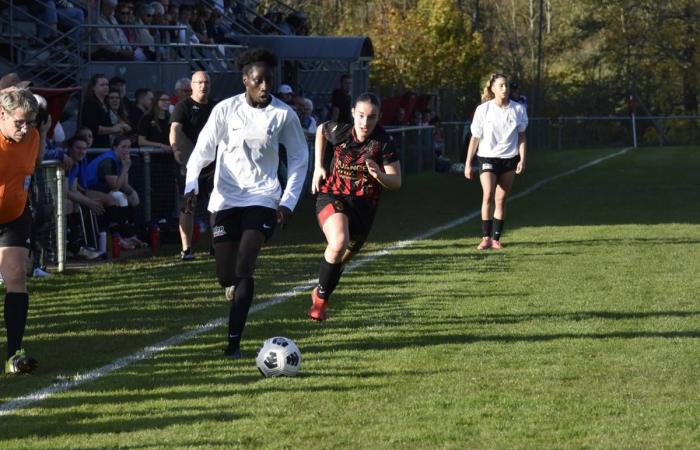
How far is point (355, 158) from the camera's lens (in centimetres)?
1089

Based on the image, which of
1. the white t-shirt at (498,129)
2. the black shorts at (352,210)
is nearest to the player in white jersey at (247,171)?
the black shorts at (352,210)

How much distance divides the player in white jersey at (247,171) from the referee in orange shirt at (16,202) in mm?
1072

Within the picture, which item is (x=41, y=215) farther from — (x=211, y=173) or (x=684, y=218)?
(x=684, y=218)

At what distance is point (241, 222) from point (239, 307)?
0.58 m

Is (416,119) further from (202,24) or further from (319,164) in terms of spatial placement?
(319,164)

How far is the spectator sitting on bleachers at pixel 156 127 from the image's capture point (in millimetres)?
16953

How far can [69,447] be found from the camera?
22.6 feet

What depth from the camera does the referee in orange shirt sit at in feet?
28.4

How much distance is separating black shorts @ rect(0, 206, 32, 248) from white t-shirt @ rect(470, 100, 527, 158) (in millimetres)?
8422

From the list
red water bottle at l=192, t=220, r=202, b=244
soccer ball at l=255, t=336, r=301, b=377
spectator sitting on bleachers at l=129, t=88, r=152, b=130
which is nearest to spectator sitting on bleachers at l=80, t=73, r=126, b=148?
spectator sitting on bleachers at l=129, t=88, r=152, b=130

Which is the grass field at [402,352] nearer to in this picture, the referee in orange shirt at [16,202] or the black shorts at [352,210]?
the referee in orange shirt at [16,202]

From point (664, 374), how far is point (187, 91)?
9.38 m

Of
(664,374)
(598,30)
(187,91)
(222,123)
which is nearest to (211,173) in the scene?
(187,91)

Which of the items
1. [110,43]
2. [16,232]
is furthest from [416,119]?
[16,232]
